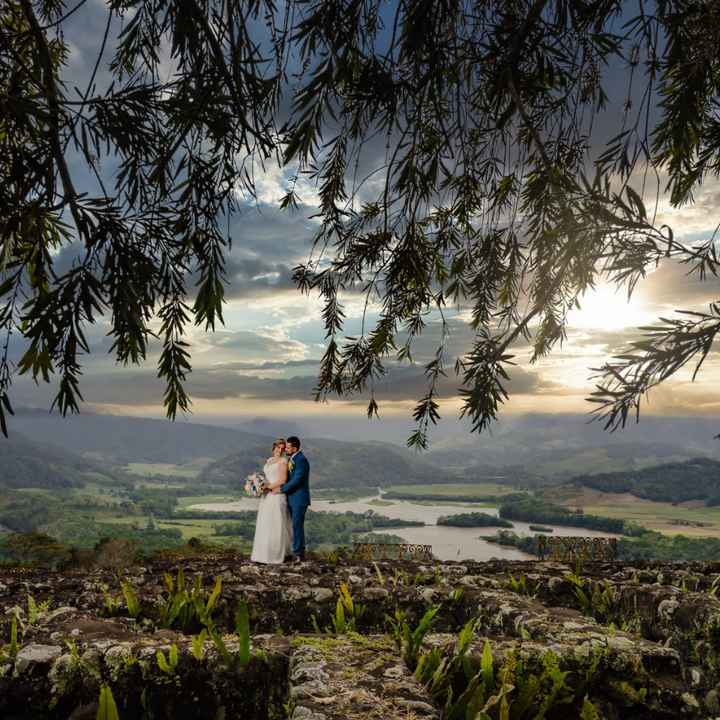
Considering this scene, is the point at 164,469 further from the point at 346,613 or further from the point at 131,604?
the point at 346,613

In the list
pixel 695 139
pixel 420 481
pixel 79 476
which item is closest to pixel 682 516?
pixel 420 481

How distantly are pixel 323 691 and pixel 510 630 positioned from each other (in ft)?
4.97

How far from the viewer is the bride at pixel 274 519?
627 centimetres

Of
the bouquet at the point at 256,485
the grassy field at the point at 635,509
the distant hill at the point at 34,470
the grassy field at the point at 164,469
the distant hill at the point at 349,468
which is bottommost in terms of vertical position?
the grassy field at the point at 164,469

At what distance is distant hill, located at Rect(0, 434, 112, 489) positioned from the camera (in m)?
115

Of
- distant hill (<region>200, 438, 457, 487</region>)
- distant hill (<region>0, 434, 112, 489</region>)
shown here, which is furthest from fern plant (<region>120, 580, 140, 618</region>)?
distant hill (<region>0, 434, 112, 489</region>)

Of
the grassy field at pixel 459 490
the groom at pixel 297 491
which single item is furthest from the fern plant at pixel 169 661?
the grassy field at pixel 459 490

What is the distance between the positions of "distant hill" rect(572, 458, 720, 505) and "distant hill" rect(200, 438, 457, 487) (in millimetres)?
50753

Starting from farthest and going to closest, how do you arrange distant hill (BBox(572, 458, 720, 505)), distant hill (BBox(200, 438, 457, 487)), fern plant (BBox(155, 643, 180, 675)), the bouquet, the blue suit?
distant hill (BBox(200, 438, 457, 487)) → distant hill (BBox(572, 458, 720, 505)) → the bouquet → the blue suit → fern plant (BBox(155, 643, 180, 675))

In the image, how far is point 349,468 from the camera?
112 m

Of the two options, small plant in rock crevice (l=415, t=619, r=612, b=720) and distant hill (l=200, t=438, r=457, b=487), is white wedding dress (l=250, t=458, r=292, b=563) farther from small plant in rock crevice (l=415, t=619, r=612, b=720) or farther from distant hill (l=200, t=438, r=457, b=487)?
distant hill (l=200, t=438, r=457, b=487)

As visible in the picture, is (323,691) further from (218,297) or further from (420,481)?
(420,481)

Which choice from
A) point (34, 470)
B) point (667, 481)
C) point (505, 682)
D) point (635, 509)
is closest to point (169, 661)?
point (505, 682)

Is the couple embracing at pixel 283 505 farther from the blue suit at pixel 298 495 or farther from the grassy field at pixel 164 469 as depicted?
the grassy field at pixel 164 469
